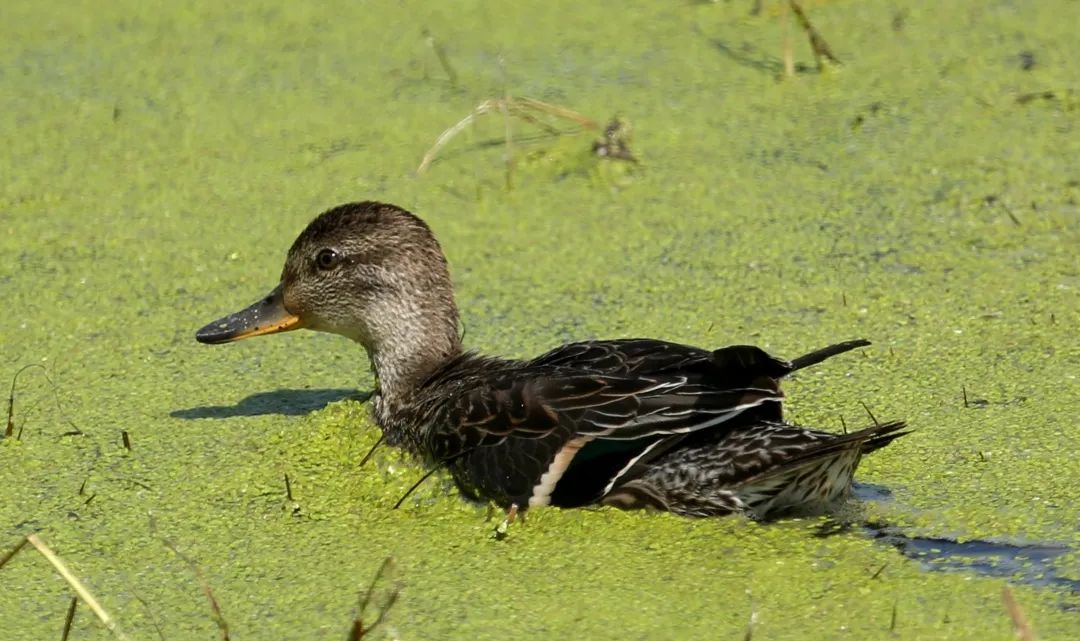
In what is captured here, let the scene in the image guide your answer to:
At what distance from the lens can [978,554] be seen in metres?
4.35

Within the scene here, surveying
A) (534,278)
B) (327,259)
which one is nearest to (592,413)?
(327,259)

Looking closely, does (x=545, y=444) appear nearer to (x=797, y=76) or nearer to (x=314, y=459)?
(x=314, y=459)

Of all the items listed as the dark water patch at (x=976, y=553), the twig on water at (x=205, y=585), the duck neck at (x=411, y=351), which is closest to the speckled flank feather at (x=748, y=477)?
the dark water patch at (x=976, y=553)

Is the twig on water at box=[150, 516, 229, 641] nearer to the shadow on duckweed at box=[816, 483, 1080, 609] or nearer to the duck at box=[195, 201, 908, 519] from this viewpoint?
the duck at box=[195, 201, 908, 519]

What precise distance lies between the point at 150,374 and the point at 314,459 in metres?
0.94

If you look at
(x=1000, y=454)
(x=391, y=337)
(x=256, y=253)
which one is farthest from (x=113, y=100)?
(x=1000, y=454)

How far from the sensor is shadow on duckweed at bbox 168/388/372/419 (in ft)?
18.0

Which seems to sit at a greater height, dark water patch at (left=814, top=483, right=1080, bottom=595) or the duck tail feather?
the duck tail feather

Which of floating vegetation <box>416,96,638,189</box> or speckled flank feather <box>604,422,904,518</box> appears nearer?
speckled flank feather <box>604,422,904,518</box>

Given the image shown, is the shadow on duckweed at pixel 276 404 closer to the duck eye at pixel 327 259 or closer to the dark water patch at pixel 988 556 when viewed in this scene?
the duck eye at pixel 327 259

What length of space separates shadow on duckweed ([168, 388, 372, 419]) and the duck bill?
0.68 feet

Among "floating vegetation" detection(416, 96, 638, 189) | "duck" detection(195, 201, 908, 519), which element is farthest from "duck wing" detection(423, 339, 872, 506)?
"floating vegetation" detection(416, 96, 638, 189)

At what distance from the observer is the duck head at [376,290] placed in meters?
5.34

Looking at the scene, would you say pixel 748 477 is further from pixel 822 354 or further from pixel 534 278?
pixel 534 278
